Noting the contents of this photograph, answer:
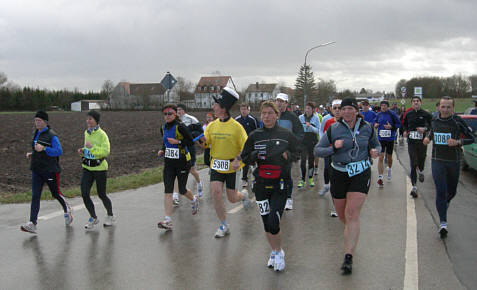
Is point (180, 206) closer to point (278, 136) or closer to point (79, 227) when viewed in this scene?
point (79, 227)

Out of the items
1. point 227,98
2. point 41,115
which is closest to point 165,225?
point 227,98

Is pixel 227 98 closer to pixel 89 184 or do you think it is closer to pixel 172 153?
pixel 172 153

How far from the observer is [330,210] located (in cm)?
726

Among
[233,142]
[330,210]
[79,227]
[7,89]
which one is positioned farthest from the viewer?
[7,89]

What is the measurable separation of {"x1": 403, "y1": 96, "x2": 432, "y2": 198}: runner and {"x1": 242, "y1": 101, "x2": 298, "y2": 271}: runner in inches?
188

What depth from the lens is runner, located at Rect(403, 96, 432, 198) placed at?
8.32 m

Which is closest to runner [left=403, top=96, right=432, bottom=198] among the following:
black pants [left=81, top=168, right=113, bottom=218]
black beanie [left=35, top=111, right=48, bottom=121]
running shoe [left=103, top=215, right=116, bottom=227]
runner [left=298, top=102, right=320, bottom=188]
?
runner [left=298, top=102, right=320, bottom=188]

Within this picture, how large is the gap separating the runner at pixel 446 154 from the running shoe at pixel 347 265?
6.57 feet

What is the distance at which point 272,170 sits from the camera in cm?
452

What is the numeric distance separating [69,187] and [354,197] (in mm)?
8218

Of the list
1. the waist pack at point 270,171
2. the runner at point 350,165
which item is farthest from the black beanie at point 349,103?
the waist pack at point 270,171

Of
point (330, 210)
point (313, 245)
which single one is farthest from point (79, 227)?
point (330, 210)

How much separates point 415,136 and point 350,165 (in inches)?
186

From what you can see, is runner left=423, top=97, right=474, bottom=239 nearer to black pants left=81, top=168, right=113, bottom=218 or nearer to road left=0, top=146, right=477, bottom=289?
road left=0, top=146, right=477, bottom=289
